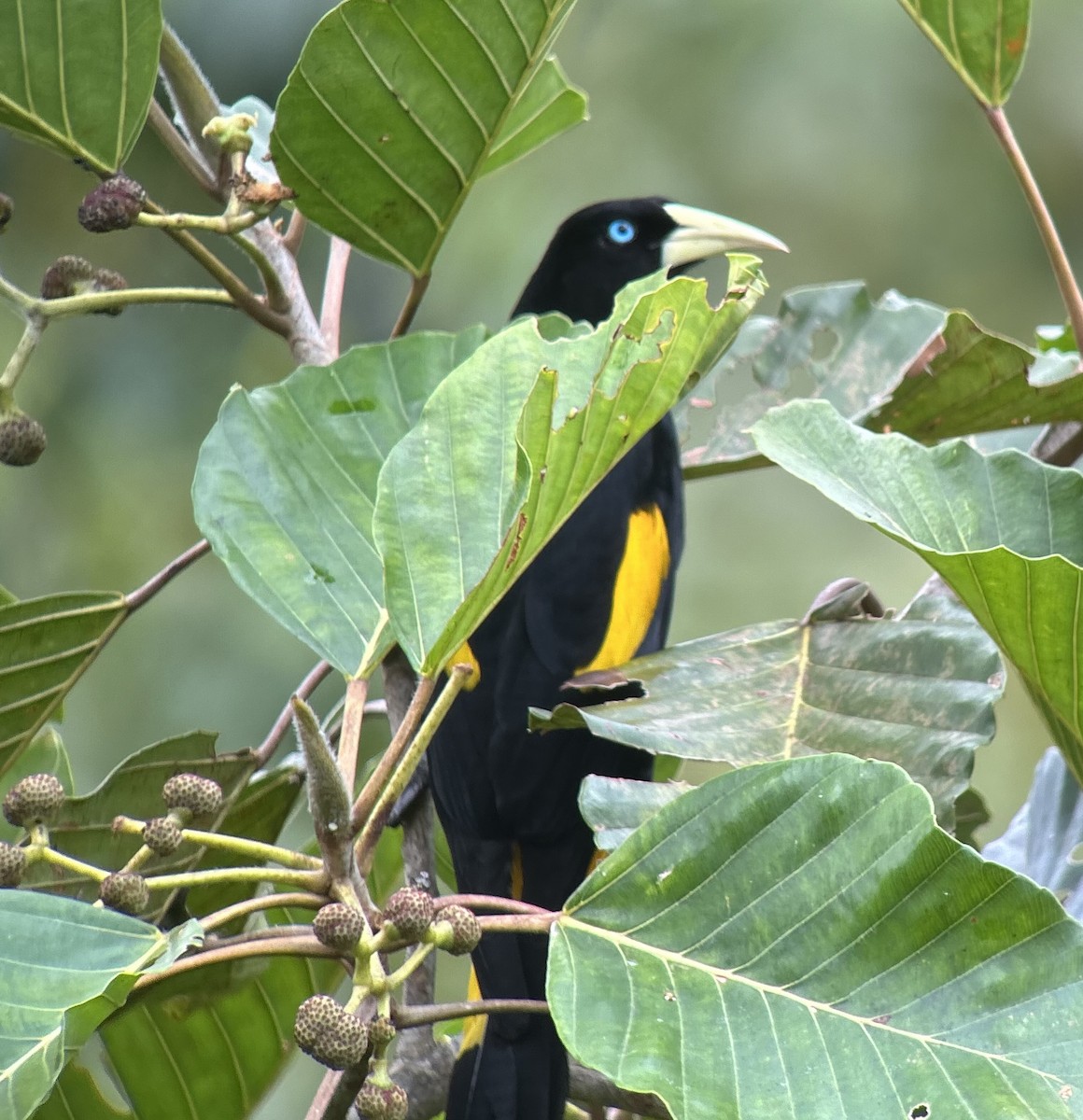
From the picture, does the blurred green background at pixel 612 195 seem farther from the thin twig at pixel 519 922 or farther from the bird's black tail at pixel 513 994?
the thin twig at pixel 519 922

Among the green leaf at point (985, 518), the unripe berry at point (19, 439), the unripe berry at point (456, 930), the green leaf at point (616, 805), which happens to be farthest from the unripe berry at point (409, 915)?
the unripe berry at point (19, 439)

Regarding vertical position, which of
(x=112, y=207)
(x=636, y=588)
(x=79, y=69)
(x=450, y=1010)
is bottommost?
(x=636, y=588)

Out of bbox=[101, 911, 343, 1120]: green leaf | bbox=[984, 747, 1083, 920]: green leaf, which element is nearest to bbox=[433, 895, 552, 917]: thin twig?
bbox=[101, 911, 343, 1120]: green leaf

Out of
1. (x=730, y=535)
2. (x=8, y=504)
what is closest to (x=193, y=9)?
(x=8, y=504)

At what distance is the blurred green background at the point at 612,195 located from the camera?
5.88 metres

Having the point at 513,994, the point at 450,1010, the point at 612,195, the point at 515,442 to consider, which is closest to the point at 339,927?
the point at 450,1010

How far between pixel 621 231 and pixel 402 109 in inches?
51.9

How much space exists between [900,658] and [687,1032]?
488 millimetres

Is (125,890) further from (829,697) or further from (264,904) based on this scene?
(829,697)

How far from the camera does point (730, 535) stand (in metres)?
7.37

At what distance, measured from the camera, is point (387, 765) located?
1053 millimetres

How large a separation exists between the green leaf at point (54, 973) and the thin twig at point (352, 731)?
18cm

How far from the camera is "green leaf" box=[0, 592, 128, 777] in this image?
1.51 m

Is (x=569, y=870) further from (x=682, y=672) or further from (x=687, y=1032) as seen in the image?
(x=687, y=1032)
